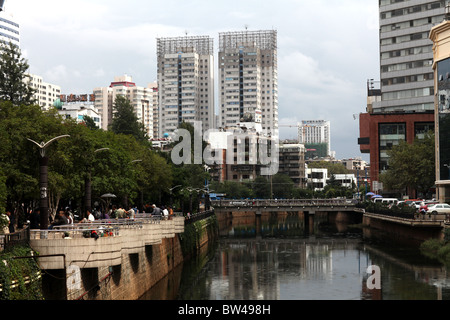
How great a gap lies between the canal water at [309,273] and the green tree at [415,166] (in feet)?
60.1

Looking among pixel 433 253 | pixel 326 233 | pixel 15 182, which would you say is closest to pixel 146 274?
pixel 15 182

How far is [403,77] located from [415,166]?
36.4 meters

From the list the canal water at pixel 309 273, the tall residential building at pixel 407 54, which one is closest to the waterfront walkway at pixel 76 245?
the canal water at pixel 309 273

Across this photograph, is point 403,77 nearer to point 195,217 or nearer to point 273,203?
point 273,203

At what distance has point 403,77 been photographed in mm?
135375

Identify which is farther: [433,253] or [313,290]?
[433,253]

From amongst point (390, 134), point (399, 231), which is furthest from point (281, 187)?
point (399, 231)

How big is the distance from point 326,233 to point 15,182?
66626mm

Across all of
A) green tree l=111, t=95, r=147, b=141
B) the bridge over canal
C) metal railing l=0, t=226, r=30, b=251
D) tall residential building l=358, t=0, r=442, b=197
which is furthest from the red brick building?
metal railing l=0, t=226, r=30, b=251

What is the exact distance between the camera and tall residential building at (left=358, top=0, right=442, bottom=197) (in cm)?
12788
